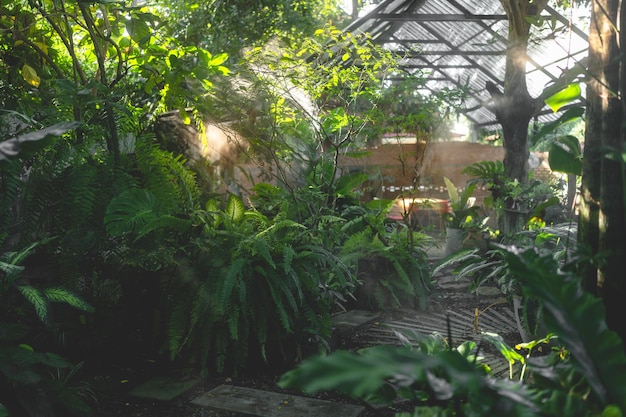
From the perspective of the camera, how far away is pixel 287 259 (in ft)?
9.74

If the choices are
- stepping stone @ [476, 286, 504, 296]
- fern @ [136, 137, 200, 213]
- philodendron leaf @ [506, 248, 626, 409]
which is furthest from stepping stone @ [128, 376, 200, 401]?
stepping stone @ [476, 286, 504, 296]

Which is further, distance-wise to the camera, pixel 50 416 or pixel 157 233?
pixel 157 233

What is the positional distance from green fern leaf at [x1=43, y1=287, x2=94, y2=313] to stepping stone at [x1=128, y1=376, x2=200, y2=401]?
1.85 feet

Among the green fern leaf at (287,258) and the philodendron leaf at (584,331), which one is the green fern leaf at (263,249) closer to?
the green fern leaf at (287,258)

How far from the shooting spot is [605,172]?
161 cm

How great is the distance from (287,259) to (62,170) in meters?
1.16

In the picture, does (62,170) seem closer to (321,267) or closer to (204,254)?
(204,254)

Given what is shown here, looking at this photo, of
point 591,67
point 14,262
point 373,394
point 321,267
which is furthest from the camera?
point 321,267

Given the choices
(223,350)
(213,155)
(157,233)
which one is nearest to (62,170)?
(157,233)

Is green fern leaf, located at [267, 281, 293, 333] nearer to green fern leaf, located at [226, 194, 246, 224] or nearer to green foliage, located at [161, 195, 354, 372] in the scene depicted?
green foliage, located at [161, 195, 354, 372]

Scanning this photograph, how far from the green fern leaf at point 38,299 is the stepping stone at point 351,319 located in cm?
185

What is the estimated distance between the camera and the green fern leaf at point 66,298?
238 cm

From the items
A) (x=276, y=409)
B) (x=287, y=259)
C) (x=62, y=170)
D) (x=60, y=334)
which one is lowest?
(x=276, y=409)

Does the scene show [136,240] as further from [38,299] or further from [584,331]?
[584,331]
